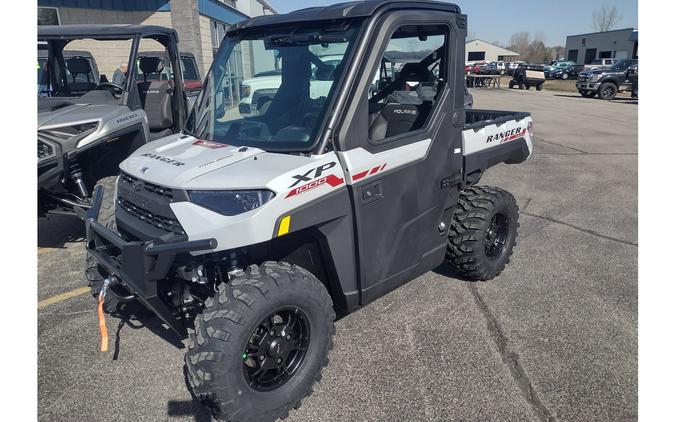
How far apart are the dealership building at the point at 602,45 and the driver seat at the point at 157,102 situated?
60.0 metres

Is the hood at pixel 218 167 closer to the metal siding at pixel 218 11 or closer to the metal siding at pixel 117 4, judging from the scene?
the metal siding at pixel 117 4

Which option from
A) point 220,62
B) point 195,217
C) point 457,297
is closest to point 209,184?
point 195,217

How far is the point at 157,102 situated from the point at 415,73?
394 cm

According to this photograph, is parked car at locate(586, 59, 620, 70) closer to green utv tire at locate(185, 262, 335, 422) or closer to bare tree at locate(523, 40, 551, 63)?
green utv tire at locate(185, 262, 335, 422)

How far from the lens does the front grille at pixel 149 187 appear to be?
2.66m

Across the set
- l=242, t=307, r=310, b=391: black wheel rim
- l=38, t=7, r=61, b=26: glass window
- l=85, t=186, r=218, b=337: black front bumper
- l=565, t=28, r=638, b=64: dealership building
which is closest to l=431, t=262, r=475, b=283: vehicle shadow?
l=242, t=307, r=310, b=391: black wheel rim

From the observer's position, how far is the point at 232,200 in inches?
98.5

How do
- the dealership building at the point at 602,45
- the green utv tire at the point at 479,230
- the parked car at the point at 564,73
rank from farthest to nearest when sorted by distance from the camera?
the dealership building at the point at 602,45
the parked car at the point at 564,73
the green utv tire at the point at 479,230

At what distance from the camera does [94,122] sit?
4.90 metres

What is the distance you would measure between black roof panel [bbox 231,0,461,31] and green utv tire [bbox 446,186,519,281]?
1.63 meters

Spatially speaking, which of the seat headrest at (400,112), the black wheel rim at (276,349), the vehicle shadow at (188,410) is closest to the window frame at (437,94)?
the seat headrest at (400,112)

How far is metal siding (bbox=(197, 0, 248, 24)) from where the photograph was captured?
20.5 meters

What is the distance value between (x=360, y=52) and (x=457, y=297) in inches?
93.1

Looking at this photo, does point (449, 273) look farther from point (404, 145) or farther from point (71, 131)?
point (71, 131)
